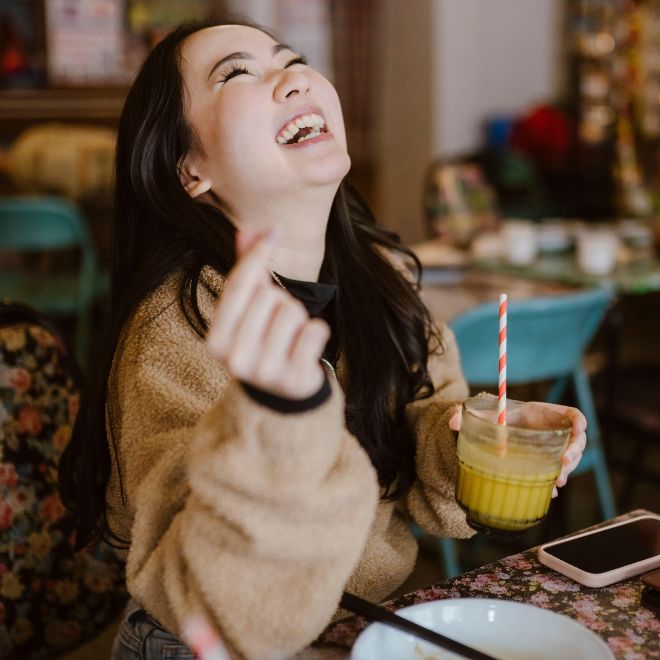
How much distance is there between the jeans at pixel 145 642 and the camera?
3.61 ft

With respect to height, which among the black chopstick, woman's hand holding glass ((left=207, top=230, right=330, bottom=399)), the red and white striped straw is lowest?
the black chopstick

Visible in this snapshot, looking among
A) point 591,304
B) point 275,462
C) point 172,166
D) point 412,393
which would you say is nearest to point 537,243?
point 591,304

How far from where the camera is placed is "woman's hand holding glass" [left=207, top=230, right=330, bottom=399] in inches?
29.7

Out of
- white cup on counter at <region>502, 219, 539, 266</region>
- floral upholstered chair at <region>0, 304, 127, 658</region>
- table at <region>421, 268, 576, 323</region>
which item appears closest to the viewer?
floral upholstered chair at <region>0, 304, 127, 658</region>

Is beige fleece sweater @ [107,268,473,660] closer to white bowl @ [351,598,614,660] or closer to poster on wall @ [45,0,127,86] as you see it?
white bowl @ [351,598,614,660]

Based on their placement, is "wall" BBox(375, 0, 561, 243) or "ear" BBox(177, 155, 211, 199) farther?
"wall" BBox(375, 0, 561, 243)

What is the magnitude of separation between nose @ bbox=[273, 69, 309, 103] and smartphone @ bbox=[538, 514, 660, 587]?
0.66 m

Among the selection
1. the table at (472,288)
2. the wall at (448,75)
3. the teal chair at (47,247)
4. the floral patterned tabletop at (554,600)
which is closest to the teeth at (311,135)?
the floral patterned tabletop at (554,600)

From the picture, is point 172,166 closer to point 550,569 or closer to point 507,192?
point 550,569

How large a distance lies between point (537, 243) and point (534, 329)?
1.05 m

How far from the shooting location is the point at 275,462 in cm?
79

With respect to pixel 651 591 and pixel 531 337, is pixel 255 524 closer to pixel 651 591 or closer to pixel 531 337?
pixel 651 591

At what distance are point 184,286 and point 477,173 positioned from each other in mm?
3366

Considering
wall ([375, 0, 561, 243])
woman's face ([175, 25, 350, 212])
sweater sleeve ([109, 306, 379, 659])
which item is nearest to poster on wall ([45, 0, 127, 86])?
wall ([375, 0, 561, 243])
